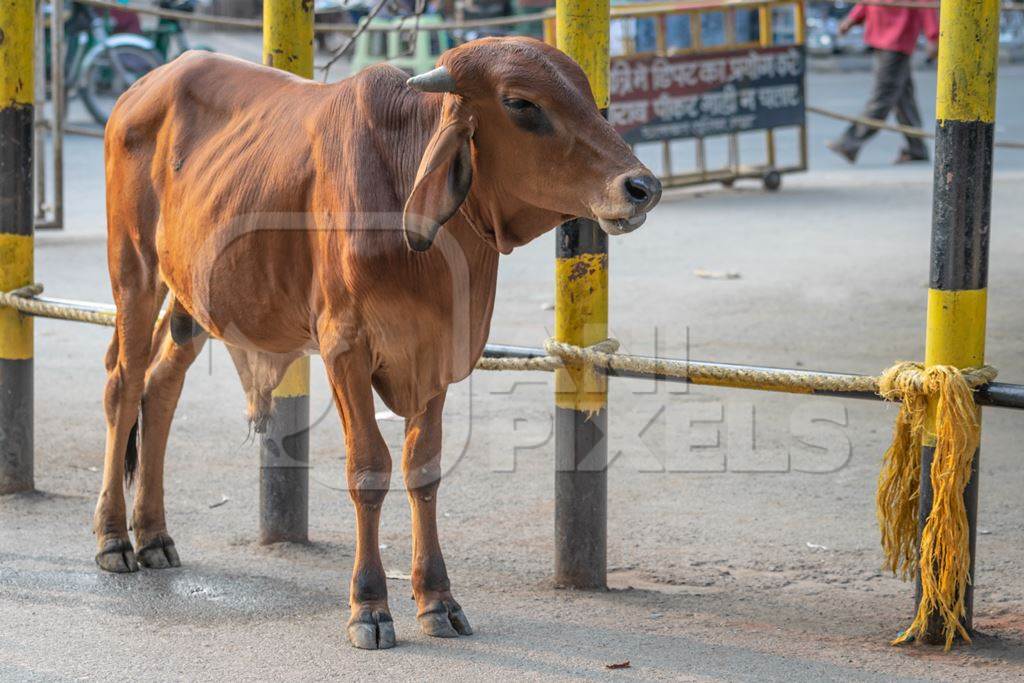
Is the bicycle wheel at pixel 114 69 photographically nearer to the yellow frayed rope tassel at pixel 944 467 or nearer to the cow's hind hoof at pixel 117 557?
the cow's hind hoof at pixel 117 557

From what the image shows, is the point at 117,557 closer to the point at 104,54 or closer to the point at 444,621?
the point at 444,621

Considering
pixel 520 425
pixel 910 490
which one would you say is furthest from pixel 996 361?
pixel 910 490

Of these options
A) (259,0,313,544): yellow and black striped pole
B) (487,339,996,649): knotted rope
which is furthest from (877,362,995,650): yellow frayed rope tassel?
(259,0,313,544): yellow and black striped pole

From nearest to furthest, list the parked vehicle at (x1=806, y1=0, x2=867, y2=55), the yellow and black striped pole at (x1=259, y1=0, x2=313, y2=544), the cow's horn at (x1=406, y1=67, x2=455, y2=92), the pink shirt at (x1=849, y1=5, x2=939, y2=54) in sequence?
the cow's horn at (x1=406, y1=67, x2=455, y2=92)
the yellow and black striped pole at (x1=259, y1=0, x2=313, y2=544)
the pink shirt at (x1=849, y1=5, x2=939, y2=54)
the parked vehicle at (x1=806, y1=0, x2=867, y2=55)

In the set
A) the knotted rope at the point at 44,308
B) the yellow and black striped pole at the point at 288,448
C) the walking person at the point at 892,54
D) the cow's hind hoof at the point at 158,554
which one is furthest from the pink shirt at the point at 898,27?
the cow's hind hoof at the point at 158,554

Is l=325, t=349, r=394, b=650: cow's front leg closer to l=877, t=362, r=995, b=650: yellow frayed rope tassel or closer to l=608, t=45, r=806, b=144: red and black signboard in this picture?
l=877, t=362, r=995, b=650: yellow frayed rope tassel

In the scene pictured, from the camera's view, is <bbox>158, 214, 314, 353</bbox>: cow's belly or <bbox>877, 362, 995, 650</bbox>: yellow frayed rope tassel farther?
<bbox>158, 214, 314, 353</bbox>: cow's belly

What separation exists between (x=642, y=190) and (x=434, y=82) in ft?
1.78

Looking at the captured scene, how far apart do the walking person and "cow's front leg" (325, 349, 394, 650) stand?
959 cm

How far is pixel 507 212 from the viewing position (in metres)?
3.54

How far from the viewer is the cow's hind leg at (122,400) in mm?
4426

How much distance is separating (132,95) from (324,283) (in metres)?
1.16

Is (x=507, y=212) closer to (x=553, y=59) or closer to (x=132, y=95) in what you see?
(x=553, y=59)

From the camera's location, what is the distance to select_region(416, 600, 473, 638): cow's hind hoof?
3842 millimetres
